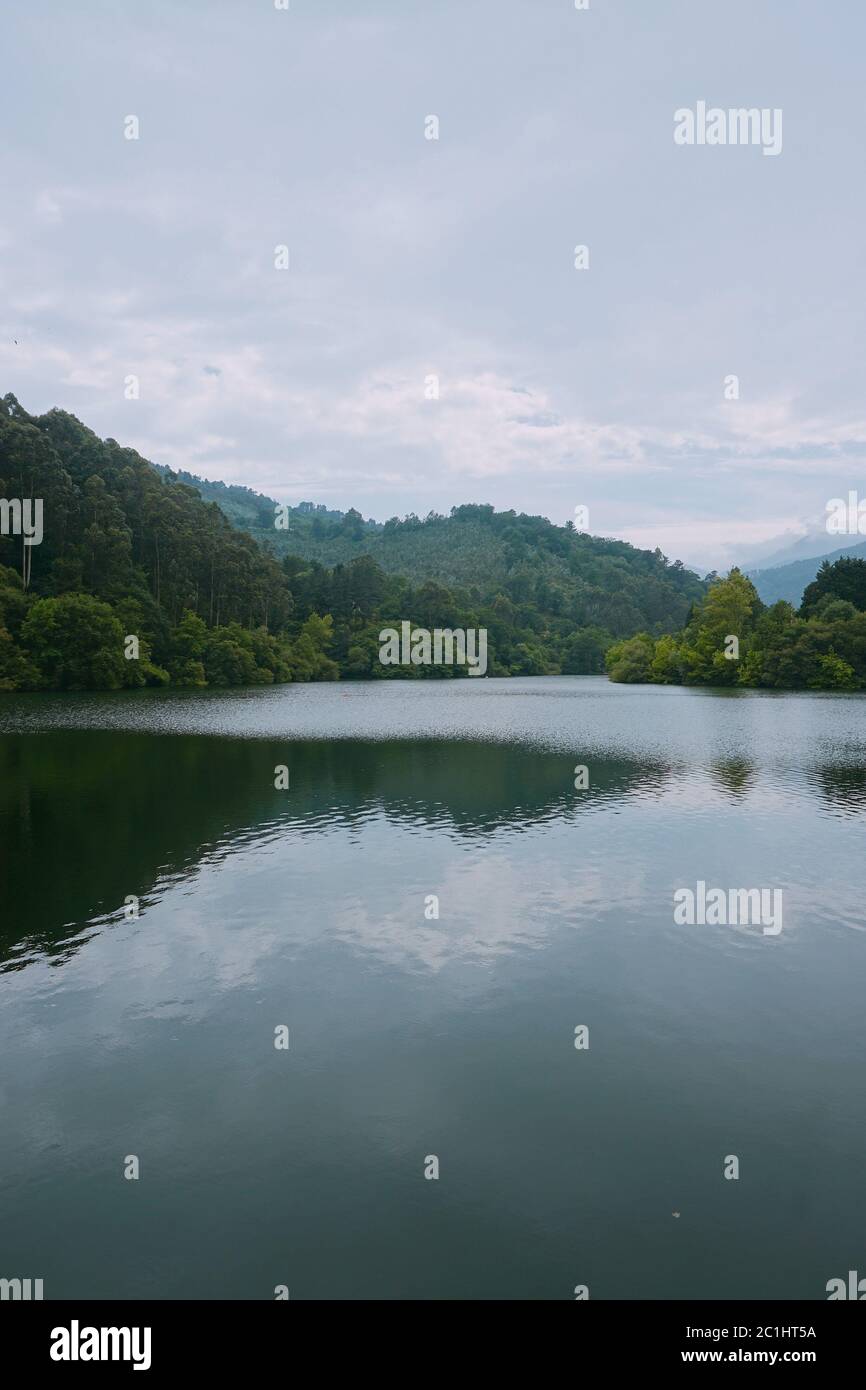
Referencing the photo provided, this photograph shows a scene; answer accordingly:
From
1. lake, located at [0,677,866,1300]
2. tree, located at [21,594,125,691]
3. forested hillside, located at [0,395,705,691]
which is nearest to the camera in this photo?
lake, located at [0,677,866,1300]

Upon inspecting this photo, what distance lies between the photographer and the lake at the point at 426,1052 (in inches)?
319

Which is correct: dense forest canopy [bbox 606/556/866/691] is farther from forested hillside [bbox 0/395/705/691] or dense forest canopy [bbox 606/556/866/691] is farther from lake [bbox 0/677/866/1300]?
lake [bbox 0/677/866/1300]

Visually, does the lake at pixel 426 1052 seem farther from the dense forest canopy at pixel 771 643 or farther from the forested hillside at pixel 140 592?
the dense forest canopy at pixel 771 643

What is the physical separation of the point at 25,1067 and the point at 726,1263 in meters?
8.93

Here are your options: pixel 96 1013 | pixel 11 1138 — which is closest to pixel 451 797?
pixel 96 1013

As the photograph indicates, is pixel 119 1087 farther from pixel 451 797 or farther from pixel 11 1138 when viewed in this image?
pixel 451 797

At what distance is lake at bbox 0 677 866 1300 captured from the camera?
811 cm

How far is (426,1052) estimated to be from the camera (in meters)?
12.0

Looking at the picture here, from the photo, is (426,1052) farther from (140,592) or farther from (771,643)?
(771,643)
